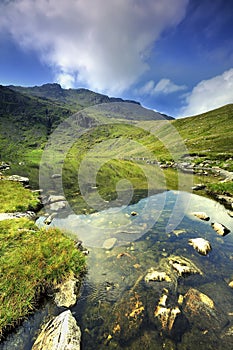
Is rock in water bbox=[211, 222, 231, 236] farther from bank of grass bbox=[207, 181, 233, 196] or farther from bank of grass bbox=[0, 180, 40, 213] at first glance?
bank of grass bbox=[0, 180, 40, 213]

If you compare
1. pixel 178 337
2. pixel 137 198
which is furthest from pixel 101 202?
pixel 178 337

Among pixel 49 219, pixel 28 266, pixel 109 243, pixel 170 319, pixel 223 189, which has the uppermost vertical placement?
pixel 223 189

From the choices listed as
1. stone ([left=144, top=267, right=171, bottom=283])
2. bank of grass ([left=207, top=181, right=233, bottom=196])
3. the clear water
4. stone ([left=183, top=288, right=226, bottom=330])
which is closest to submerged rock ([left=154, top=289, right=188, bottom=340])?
the clear water

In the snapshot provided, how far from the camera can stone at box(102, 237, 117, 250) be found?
13.1 meters

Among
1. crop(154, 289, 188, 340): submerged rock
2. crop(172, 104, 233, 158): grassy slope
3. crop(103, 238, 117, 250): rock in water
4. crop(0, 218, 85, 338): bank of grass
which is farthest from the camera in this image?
crop(172, 104, 233, 158): grassy slope

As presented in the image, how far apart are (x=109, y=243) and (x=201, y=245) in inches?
260

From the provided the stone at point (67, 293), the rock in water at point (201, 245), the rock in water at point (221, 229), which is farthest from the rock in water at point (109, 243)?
the rock in water at point (221, 229)

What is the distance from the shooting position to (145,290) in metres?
9.14

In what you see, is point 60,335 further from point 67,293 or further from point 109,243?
point 109,243

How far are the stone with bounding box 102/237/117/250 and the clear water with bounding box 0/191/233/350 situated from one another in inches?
11.9

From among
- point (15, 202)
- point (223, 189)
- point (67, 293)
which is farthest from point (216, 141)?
point (67, 293)

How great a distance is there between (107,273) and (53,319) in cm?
377

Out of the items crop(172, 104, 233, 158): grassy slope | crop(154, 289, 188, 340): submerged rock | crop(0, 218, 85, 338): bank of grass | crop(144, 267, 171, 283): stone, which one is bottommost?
crop(154, 289, 188, 340): submerged rock

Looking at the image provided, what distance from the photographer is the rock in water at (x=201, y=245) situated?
12.0m
